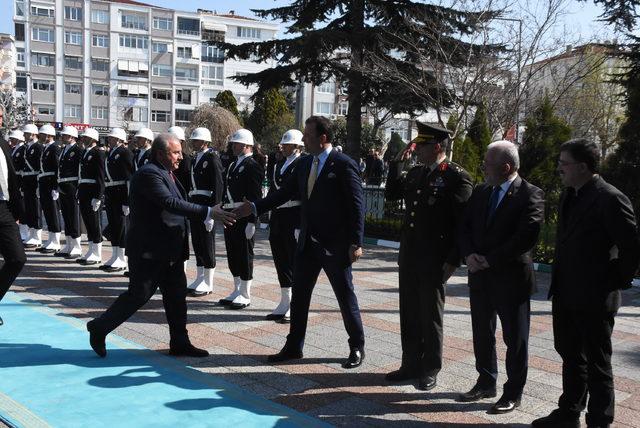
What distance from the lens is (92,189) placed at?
9.93 m

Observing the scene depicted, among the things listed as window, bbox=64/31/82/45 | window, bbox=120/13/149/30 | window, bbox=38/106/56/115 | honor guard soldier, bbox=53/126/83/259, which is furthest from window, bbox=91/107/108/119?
honor guard soldier, bbox=53/126/83/259

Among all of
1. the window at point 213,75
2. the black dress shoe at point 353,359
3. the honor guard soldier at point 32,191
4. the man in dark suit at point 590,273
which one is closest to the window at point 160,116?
the window at point 213,75

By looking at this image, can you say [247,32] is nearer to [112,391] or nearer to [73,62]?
[73,62]

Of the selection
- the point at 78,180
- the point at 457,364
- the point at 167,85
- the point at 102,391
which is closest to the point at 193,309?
the point at 102,391

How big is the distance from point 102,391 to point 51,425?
2.16ft

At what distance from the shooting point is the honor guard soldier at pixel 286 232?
7039 mm

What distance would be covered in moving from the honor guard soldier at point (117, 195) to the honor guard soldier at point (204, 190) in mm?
1770

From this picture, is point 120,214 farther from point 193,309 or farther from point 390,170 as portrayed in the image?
point 390,170

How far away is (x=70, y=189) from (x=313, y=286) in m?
6.59

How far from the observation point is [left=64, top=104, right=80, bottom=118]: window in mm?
64125

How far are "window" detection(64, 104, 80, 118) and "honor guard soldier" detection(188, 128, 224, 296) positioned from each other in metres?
61.6

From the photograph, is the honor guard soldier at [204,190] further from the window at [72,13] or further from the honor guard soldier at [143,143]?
the window at [72,13]

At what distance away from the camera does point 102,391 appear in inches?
187

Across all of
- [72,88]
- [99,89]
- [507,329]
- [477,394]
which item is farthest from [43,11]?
[507,329]
